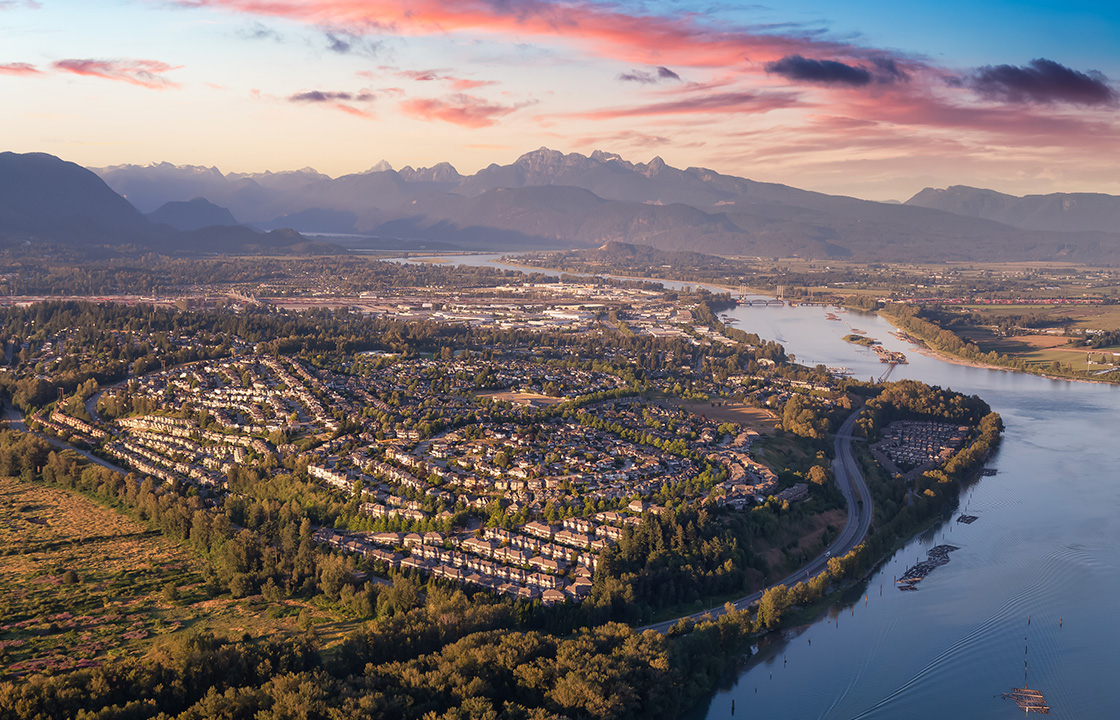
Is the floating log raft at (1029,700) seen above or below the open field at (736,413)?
below

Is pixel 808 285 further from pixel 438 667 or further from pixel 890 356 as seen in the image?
pixel 438 667

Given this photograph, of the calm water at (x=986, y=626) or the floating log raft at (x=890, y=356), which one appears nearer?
the calm water at (x=986, y=626)

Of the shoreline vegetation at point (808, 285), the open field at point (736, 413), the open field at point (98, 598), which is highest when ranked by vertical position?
the shoreline vegetation at point (808, 285)

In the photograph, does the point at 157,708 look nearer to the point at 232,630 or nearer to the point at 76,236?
the point at 232,630

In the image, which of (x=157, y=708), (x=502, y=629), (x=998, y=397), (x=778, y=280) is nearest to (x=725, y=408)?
(x=998, y=397)

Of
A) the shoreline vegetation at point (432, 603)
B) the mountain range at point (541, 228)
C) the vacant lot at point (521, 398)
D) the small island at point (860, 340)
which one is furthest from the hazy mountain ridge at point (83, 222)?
the shoreline vegetation at point (432, 603)

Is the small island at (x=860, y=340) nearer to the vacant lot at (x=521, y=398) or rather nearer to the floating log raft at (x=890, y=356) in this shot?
the floating log raft at (x=890, y=356)

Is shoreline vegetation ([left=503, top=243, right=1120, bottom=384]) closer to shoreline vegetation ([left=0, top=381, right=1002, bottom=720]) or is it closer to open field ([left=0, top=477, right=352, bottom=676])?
shoreline vegetation ([left=0, top=381, right=1002, bottom=720])

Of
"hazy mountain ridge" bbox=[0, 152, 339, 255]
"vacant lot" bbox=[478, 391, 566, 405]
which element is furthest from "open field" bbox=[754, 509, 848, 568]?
"hazy mountain ridge" bbox=[0, 152, 339, 255]
